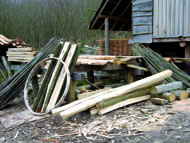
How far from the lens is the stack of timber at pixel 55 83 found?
5199 mm

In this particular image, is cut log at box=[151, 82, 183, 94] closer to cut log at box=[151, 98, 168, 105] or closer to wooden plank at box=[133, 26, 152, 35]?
cut log at box=[151, 98, 168, 105]

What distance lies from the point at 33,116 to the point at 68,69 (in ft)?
4.14

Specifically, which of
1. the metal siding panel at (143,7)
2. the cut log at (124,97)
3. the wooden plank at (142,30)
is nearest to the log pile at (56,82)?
the cut log at (124,97)

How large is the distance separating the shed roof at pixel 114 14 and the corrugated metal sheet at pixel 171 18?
242 centimetres

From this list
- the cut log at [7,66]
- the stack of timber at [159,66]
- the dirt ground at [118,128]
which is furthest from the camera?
the cut log at [7,66]

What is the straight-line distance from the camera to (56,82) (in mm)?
5453

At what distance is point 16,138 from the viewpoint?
3996 mm

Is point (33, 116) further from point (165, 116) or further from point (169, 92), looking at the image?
point (169, 92)

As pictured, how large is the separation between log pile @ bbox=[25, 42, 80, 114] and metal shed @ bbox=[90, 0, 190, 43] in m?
4.45

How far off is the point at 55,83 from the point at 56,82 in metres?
0.04

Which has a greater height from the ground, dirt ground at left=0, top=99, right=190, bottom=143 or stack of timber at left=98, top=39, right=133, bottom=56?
stack of timber at left=98, top=39, right=133, bottom=56

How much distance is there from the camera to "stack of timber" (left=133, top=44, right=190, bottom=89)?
19.3 feet

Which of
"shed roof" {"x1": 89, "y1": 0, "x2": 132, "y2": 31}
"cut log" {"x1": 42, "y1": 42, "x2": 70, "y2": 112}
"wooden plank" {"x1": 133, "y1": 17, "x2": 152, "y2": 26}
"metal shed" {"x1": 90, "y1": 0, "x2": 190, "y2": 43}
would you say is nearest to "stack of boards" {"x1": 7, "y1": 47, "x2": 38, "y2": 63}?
"cut log" {"x1": 42, "y1": 42, "x2": 70, "y2": 112}

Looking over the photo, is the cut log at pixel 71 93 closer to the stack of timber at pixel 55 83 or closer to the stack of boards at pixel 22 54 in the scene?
the stack of timber at pixel 55 83
